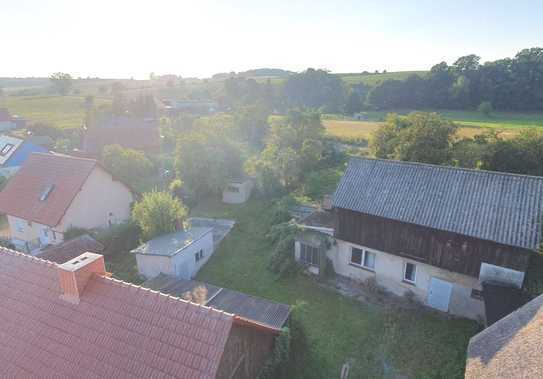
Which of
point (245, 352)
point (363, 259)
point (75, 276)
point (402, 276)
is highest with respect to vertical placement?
point (75, 276)

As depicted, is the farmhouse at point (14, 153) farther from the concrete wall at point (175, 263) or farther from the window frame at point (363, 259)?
the window frame at point (363, 259)

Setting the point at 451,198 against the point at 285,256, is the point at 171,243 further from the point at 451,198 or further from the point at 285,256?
the point at 451,198

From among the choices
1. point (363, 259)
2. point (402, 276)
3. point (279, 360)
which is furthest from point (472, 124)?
point (279, 360)

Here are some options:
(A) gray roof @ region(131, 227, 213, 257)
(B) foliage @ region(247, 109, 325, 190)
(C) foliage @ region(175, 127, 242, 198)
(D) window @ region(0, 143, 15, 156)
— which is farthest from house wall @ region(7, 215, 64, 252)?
(D) window @ region(0, 143, 15, 156)

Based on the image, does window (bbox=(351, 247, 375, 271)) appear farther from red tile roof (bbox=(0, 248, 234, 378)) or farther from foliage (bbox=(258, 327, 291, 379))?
red tile roof (bbox=(0, 248, 234, 378))

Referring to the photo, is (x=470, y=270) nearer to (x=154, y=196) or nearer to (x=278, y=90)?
(x=154, y=196)

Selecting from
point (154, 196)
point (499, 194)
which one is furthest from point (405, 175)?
point (154, 196)
